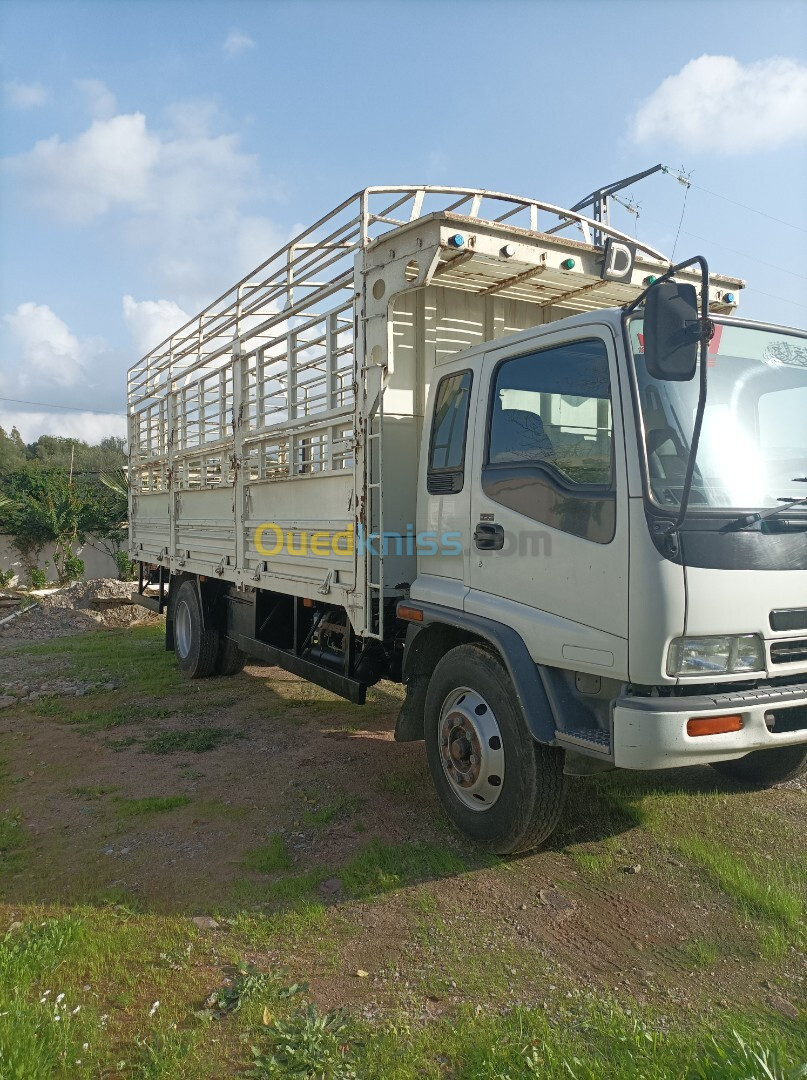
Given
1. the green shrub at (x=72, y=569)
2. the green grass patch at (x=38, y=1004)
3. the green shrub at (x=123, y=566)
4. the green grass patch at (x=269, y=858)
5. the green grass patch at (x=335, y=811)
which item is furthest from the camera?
the green shrub at (x=123, y=566)

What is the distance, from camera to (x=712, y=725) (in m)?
2.88

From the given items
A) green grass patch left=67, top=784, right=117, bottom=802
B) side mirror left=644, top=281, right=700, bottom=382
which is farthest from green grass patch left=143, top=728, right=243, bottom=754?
side mirror left=644, top=281, right=700, bottom=382

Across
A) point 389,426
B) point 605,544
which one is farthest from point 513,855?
point 389,426

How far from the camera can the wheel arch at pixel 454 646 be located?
3271 mm

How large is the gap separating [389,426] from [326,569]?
1.09 meters

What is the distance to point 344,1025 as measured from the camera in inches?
101

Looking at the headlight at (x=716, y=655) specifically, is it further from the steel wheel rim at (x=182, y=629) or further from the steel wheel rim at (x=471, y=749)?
the steel wheel rim at (x=182, y=629)

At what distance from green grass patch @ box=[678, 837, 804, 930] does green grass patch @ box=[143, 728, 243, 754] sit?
11.6 ft

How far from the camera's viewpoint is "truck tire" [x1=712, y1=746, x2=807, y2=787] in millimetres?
4362

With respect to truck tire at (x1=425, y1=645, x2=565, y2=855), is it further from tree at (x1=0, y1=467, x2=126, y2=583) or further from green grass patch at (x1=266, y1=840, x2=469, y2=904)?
tree at (x1=0, y1=467, x2=126, y2=583)

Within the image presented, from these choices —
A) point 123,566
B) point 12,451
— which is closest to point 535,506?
point 123,566

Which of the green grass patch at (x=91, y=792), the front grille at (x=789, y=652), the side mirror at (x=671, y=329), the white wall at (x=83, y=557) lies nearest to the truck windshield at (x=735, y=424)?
the side mirror at (x=671, y=329)

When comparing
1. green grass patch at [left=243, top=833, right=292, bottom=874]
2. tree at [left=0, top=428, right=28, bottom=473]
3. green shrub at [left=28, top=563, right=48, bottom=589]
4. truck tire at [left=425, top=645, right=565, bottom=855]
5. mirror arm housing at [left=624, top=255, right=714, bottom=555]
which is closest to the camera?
mirror arm housing at [left=624, top=255, right=714, bottom=555]

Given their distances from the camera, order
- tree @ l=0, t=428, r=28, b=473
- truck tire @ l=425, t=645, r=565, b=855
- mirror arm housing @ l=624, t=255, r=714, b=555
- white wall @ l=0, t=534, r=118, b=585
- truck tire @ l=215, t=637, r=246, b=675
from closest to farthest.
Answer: mirror arm housing @ l=624, t=255, r=714, b=555 → truck tire @ l=425, t=645, r=565, b=855 → truck tire @ l=215, t=637, r=246, b=675 → white wall @ l=0, t=534, r=118, b=585 → tree @ l=0, t=428, r=28, b=473
